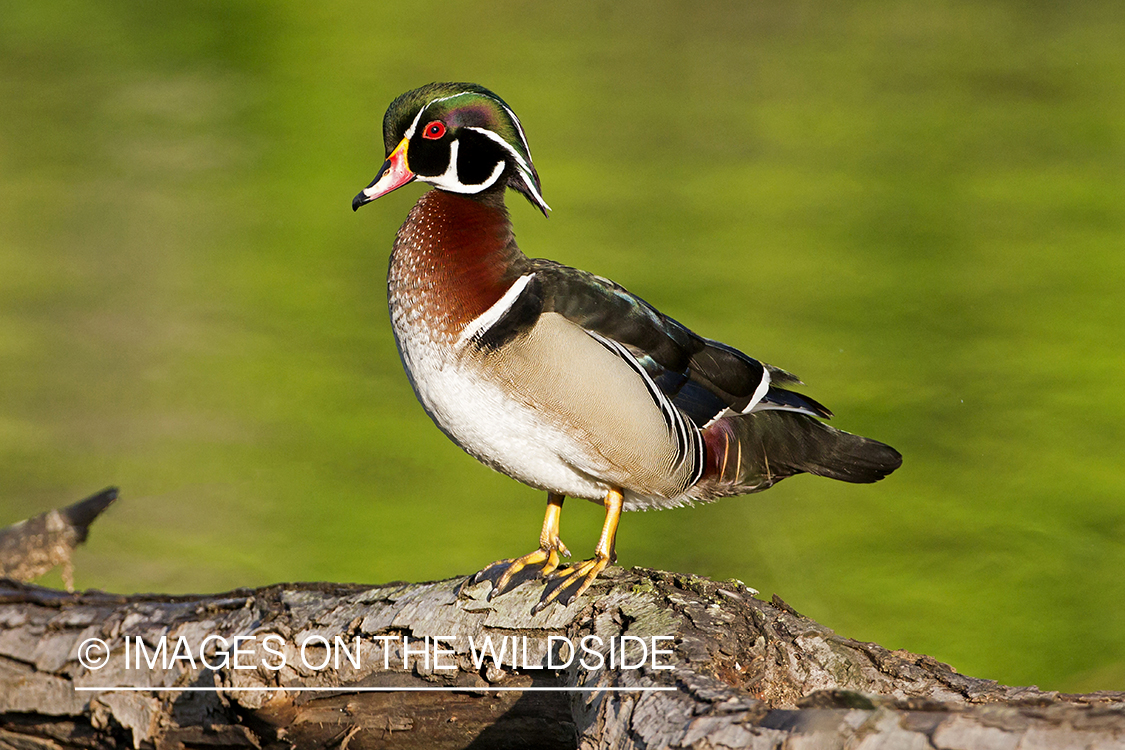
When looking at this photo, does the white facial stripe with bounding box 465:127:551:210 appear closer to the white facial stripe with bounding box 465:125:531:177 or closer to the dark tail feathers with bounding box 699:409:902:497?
the white facial stripe with bounding box 465:125:531:177

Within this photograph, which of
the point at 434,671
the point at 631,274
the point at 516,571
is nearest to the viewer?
the point at 434,671

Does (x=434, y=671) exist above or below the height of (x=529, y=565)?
below

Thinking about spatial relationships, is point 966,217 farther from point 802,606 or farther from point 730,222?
point 802,606

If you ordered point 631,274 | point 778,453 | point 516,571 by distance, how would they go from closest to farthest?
point 516,571, point 778,453, point 631,274

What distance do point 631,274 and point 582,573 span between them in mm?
2995

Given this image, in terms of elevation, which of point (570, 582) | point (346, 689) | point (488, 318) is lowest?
point (346, 689)

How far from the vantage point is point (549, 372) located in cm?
163

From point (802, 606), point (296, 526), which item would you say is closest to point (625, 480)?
point (802, 606)

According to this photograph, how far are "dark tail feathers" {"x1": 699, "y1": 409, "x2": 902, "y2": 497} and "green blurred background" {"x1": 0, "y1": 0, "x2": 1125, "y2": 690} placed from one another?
1.33 metres

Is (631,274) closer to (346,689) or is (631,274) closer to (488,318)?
(488,318)

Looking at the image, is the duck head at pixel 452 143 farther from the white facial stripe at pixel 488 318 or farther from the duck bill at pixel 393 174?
the white facial stripe at pixel 488 318

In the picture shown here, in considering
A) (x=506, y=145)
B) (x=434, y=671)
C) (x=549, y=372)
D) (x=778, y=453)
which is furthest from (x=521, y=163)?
(x=434, y=671)

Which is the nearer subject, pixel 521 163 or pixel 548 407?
pixel 548 407
